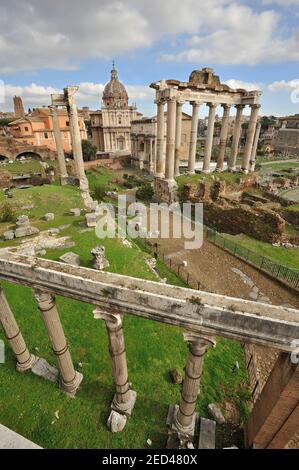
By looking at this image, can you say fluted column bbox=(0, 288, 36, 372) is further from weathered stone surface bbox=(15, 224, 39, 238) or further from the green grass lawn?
weathered stone surface bbox=(15, 224, 39, 238)

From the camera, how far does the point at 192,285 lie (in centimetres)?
1284

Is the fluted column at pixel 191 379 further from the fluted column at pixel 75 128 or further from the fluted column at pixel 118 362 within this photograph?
the fluted column at pixel 75 128

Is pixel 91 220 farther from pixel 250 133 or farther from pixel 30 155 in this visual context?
pixel 30 155

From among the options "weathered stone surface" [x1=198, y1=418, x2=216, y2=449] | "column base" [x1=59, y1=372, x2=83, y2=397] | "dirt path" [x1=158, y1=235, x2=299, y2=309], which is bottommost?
"dirt path" [x1=158, y1=235, x2=299, y2=309]

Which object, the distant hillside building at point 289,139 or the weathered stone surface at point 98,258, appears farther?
the distant hillside building at point 289,139

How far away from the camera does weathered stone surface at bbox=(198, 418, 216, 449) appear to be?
20.2 feet

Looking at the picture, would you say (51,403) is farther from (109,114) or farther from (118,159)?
(109,114)

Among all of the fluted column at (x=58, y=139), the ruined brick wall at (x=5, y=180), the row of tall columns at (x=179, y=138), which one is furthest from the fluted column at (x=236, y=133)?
the ruined brick wall at (x=5, y=180)

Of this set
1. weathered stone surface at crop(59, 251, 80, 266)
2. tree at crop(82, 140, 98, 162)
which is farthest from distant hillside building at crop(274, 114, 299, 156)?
weathered stone surface at crop(59, 251, 80, 266)

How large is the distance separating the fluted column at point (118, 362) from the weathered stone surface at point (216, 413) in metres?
2.32

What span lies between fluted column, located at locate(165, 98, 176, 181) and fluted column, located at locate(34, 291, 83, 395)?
62.1ft

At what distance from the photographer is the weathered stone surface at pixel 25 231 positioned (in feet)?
44.4

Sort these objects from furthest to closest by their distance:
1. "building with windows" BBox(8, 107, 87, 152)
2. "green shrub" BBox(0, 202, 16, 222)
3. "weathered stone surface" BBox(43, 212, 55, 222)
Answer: "building with windows" BBox(8, 107, 87, 152), "weathered stone surface" BBox(43, 212, 55, 222), "green shrub" BBox(0, 202, 16, 222)

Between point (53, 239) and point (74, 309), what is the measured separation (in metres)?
5.26
